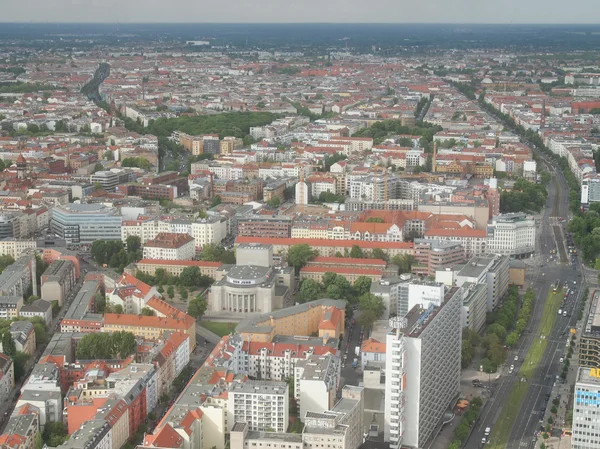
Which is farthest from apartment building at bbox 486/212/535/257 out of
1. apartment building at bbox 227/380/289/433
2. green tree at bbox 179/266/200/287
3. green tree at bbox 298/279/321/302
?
apartment building at bbox 227/380/289/433

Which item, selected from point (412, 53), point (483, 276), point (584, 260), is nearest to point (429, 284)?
point (483, 276)

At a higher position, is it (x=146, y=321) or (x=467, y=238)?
(x=467, y=238)

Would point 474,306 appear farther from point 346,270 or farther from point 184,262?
point 184,262

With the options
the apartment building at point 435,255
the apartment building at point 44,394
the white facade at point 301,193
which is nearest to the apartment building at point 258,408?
the apartment building at point 44,394

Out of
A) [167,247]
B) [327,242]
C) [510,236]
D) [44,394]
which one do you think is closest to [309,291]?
[327,242]

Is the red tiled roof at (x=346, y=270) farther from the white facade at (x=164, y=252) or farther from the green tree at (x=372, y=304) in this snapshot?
the white facade at (x=164, y=252)
